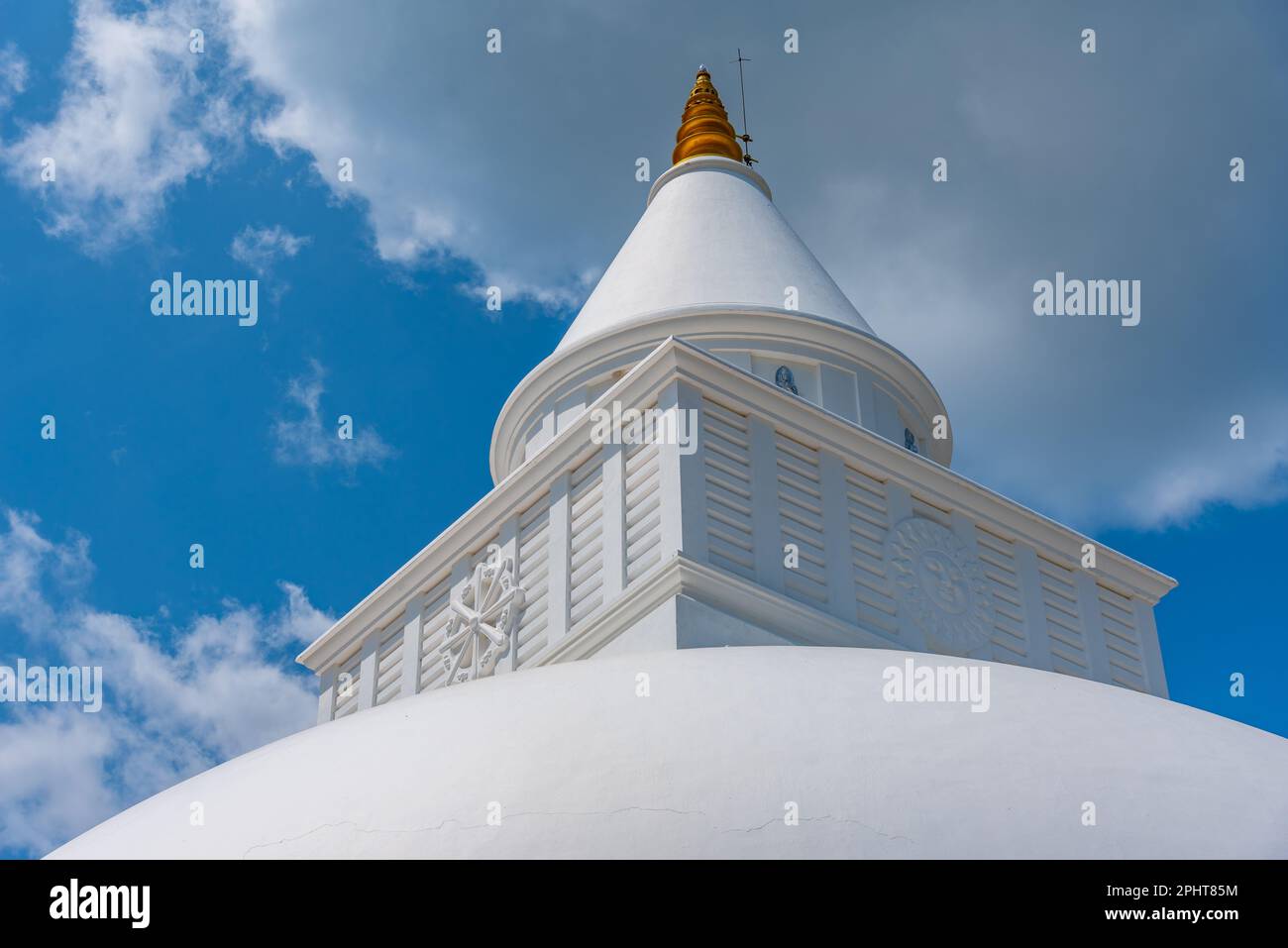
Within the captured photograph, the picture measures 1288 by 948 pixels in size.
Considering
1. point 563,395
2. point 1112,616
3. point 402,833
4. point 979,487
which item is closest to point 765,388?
point 979,487

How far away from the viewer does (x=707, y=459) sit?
1260 centimetres

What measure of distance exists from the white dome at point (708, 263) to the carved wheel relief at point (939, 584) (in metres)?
2.96

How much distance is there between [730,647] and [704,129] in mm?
10382

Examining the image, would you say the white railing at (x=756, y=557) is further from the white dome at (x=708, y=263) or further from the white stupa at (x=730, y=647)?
the white dome at (x=708, y=263)

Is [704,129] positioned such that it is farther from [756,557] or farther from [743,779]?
[743,779]

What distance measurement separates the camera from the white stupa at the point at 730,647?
775 centimetres

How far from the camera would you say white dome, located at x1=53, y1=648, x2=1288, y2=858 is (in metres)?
7.52

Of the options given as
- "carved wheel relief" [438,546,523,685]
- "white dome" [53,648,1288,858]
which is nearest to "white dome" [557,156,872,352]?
"carved wheel relief" [438,546,523,685]

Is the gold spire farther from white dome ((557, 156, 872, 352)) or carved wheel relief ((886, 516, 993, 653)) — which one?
carved wheel relief ((886, 516, 993, 653))

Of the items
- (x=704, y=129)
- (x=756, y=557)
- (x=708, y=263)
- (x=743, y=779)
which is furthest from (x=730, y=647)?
(x=704, y=129)

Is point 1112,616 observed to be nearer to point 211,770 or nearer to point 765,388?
point 765,388

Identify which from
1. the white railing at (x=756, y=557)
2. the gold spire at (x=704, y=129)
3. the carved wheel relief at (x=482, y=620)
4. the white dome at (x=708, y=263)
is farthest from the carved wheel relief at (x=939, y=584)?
the gold spire at (x=704, y=129)
